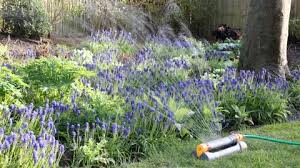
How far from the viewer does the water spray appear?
4191mm

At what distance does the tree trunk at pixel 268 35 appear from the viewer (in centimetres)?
642

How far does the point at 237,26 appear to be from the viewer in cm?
1409

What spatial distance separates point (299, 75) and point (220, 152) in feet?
9.26

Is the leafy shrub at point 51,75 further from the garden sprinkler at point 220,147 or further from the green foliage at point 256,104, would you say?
the green foliage at point 256,104

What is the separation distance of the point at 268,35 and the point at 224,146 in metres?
2.58

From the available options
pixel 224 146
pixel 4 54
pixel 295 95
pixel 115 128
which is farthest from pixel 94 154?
pixel 4 54

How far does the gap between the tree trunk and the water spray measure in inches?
81.5

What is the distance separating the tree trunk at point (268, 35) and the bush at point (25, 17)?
195 inches

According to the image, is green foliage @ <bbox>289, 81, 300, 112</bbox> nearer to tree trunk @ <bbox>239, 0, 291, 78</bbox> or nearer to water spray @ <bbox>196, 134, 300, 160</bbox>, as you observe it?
tree trunk @ <bbox>239, 0, 291, 78</bbox>

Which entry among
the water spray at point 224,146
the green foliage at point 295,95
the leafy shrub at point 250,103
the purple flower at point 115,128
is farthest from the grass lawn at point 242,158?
the green foliage at point 295,95

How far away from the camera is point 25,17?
9.91 meters

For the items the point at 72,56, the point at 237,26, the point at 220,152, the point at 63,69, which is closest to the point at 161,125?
the point at 220,152

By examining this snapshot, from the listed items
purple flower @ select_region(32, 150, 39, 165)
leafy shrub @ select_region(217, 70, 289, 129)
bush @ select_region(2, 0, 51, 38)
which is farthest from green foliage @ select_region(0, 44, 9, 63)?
purple flower @ select_region(32, 150, 39, 165)

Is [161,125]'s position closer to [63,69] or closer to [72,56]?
[63,69]
